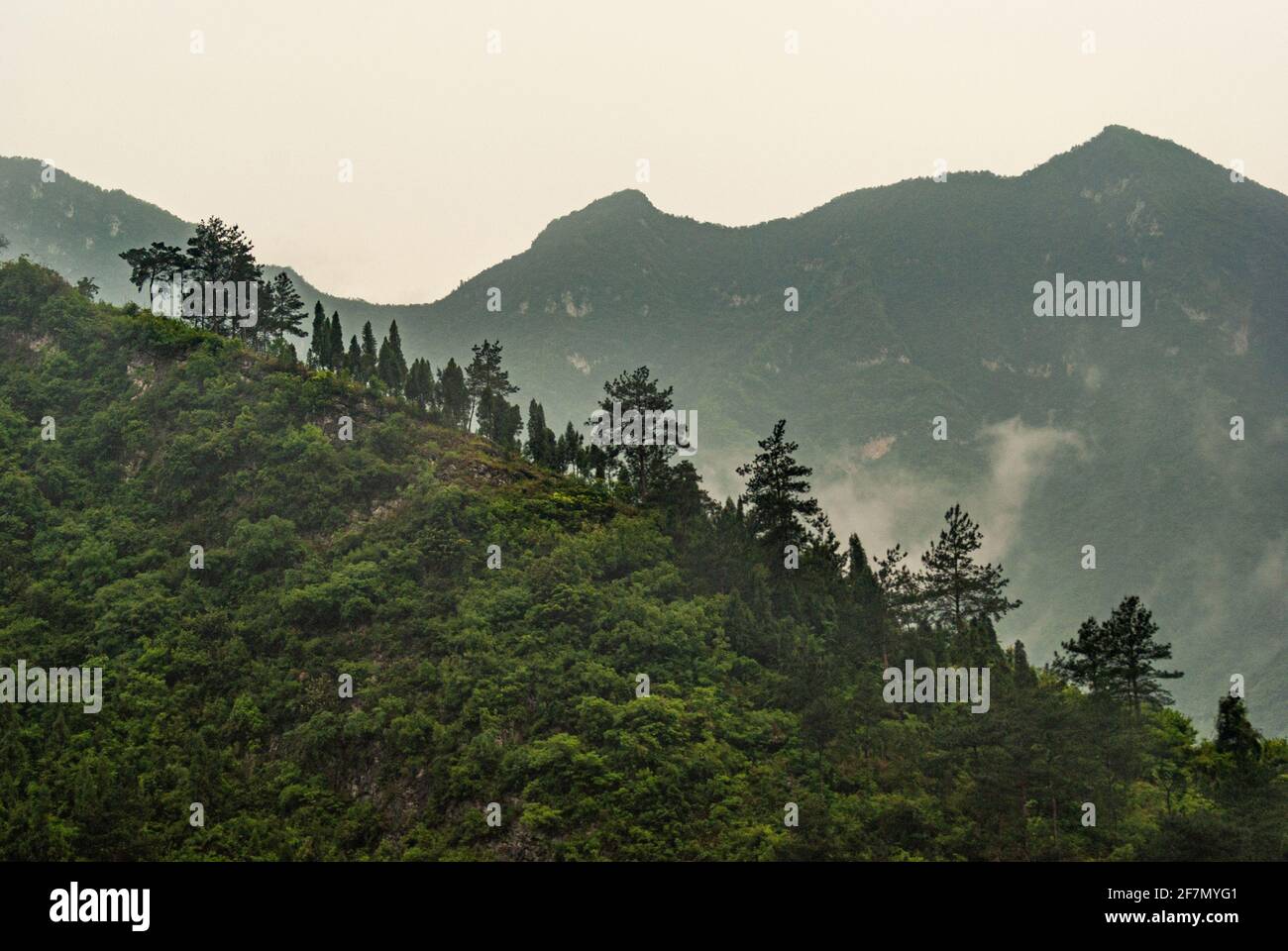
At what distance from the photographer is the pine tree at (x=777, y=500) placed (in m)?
65.1

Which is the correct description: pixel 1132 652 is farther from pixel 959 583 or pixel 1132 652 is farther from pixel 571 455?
pixel 571 455

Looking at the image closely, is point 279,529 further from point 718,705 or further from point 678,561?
point 718,705

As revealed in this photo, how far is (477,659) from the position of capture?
5128 cm

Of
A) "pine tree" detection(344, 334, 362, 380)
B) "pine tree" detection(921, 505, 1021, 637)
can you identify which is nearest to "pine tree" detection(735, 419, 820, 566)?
"pine tree" detection(921, 505, 1021, 637)

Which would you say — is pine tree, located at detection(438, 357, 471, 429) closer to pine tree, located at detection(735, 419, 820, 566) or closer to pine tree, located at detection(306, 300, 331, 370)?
pine tree, located at detection(306, 300, 331, 370)

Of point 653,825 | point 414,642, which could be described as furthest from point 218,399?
point 653,825

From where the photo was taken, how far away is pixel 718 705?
165 feet

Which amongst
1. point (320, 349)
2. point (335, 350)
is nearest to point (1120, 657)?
point (335, 350)

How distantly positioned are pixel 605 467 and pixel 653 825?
39469mm

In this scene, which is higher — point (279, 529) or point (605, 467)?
point (605, 467)

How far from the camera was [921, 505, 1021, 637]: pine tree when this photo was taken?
60.4 m

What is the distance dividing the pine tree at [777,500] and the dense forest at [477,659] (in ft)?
0.65

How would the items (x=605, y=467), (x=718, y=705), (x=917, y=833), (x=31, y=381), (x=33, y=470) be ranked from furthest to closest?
(x=605, y=467)
(x=31, y=381)
(x=33, y=470)
(x=718, y=705)
(x=917, y=833)

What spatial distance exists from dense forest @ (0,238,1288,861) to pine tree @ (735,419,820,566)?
199mm
